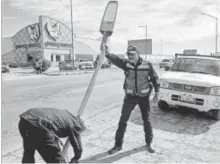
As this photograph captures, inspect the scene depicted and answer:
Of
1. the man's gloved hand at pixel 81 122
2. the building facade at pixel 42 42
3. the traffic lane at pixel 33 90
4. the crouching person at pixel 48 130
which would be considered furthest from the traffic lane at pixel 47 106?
the building facade at pixel 42 42

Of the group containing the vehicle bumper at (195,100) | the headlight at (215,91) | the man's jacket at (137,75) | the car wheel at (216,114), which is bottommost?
the car wheel at (216,114)

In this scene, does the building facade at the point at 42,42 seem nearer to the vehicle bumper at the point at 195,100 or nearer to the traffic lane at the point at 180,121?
the traffic lane at the point at 180,121

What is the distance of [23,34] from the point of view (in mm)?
49719

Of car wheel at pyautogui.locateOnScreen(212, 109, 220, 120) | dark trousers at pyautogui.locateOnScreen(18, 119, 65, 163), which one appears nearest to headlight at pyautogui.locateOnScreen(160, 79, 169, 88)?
car wheel at pyautogui.locateOnScreen(212, 109, 220, 120)

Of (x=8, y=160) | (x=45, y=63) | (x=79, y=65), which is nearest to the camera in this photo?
(x=8, y=160)

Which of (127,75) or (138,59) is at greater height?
(138,59)

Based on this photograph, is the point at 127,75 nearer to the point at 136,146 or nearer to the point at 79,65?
the point at 136,146

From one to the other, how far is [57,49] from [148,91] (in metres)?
47.7

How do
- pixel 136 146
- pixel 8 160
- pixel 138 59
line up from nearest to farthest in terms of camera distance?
pixel 8 160 → pixel 138 59 → pixel 136 146

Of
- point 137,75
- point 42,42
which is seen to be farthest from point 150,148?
point 42,42

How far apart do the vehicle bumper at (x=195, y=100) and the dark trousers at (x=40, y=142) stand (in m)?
4.30

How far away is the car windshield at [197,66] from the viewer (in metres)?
6.71

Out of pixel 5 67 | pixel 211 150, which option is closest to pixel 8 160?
pixel 211 150

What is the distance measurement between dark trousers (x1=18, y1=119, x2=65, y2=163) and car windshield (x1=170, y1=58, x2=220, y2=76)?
5.23 metres
